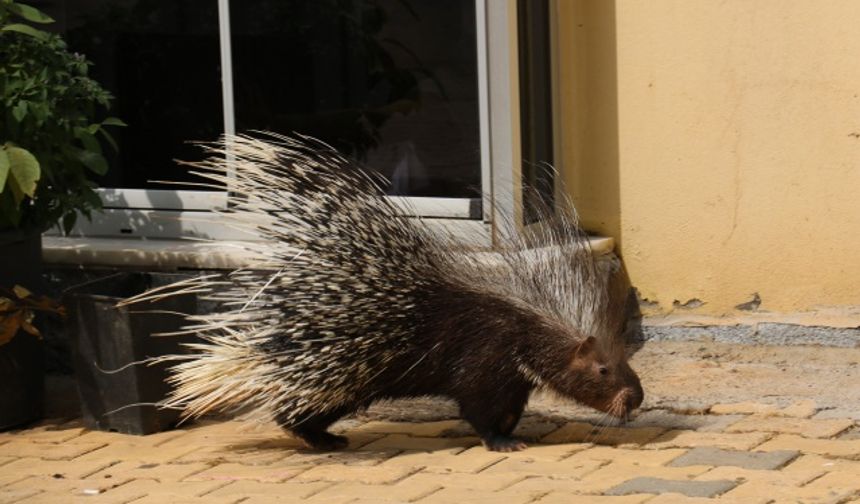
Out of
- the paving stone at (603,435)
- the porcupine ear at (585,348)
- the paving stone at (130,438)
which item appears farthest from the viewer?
the paving stone at (130,438)

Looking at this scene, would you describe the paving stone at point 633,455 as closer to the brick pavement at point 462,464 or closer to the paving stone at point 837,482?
the brick pavement at point 462,464

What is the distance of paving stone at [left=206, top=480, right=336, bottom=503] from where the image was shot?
4.29 meters

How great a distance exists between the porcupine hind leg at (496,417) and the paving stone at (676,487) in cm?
56

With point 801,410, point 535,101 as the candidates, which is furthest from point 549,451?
point 535,101

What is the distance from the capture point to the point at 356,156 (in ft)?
19.6

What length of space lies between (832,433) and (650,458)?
0.58 metres

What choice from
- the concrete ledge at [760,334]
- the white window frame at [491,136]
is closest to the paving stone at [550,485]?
the white window frame at [491,136]

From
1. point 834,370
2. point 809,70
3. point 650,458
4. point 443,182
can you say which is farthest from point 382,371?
point 809,70

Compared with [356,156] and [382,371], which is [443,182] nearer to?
[356,156]

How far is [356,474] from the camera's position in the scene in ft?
14.6

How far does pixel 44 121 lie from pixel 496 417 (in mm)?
1792

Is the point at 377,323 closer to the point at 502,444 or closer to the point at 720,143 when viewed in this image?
the point at 502,444

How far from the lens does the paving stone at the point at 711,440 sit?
4508mm

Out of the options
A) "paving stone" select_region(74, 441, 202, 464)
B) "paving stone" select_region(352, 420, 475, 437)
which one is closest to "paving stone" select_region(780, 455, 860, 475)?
"paving stone" select_region(352, 420, 475, 437)
